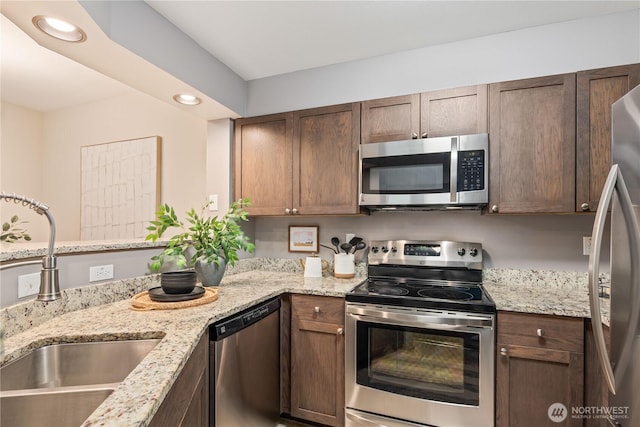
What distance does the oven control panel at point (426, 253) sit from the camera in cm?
216

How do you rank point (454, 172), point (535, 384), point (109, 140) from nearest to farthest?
point (535, 384) → point (454, 172) → point (109, 140)

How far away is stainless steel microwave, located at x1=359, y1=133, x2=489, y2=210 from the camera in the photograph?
6.25ft

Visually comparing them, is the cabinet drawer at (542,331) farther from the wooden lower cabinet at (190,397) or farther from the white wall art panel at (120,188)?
the white wall art panel at (120,188)

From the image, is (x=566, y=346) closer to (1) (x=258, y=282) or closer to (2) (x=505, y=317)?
(2) (x=505, y=317)

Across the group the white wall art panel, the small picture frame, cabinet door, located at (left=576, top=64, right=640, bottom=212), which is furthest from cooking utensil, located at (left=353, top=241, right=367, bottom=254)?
the white wall art panel

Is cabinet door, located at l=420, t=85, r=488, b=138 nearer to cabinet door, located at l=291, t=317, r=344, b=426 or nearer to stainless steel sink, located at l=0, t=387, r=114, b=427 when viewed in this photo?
cabinet door, located at l=291, t=317, r=344, b=426

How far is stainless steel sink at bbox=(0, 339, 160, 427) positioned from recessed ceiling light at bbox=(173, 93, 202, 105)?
5.39 feet

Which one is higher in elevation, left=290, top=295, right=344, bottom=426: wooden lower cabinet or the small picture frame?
the small picture frame

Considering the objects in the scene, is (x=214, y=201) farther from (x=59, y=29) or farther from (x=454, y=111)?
(x=454, y=111)

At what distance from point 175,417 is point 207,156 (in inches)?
84.5

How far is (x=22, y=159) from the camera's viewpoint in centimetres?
367

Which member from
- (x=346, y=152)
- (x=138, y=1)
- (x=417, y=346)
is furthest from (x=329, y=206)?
(x=138, y=1)

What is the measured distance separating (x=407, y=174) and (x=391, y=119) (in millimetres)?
395

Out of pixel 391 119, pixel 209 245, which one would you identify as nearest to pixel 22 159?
pixel 209 245
